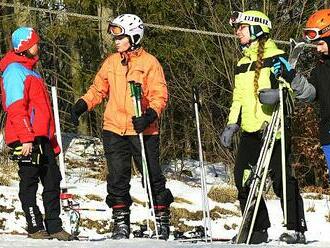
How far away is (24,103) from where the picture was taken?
6.64 meters

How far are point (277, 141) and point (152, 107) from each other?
1.09m

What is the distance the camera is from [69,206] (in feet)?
22.8

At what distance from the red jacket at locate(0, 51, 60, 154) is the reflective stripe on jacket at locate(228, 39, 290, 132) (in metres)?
1.56

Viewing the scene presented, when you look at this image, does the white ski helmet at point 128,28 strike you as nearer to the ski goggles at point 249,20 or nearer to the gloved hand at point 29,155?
the ski goggles at point 249,20

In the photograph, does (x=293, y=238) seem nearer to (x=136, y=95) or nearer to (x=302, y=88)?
(x=302, y=88)

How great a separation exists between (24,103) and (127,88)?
88 cm

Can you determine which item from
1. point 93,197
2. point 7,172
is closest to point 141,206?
point 93,197

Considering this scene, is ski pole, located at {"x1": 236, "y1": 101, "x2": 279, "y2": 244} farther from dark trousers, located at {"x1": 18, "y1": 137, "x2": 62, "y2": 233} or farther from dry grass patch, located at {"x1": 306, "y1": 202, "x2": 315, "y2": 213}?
dry grass patch, located at {"x1": 306, "y1": 202, "x2": 315, "y2": 213}

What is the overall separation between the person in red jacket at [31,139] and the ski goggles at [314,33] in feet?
7.33

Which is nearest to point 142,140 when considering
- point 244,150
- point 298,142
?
point 244,150

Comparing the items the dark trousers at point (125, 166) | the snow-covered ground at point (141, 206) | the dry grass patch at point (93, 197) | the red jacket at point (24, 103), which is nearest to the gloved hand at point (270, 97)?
the dark trousers at point (125, 166)

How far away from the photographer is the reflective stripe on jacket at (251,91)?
6.48 metres

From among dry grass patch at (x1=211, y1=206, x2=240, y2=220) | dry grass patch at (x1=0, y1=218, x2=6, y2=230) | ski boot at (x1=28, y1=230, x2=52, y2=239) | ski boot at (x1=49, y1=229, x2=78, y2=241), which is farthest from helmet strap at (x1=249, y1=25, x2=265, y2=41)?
dry grass patch at (x1=211, y1=206, x2=240, y2=220)

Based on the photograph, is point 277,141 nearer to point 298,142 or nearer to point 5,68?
point 5,68
